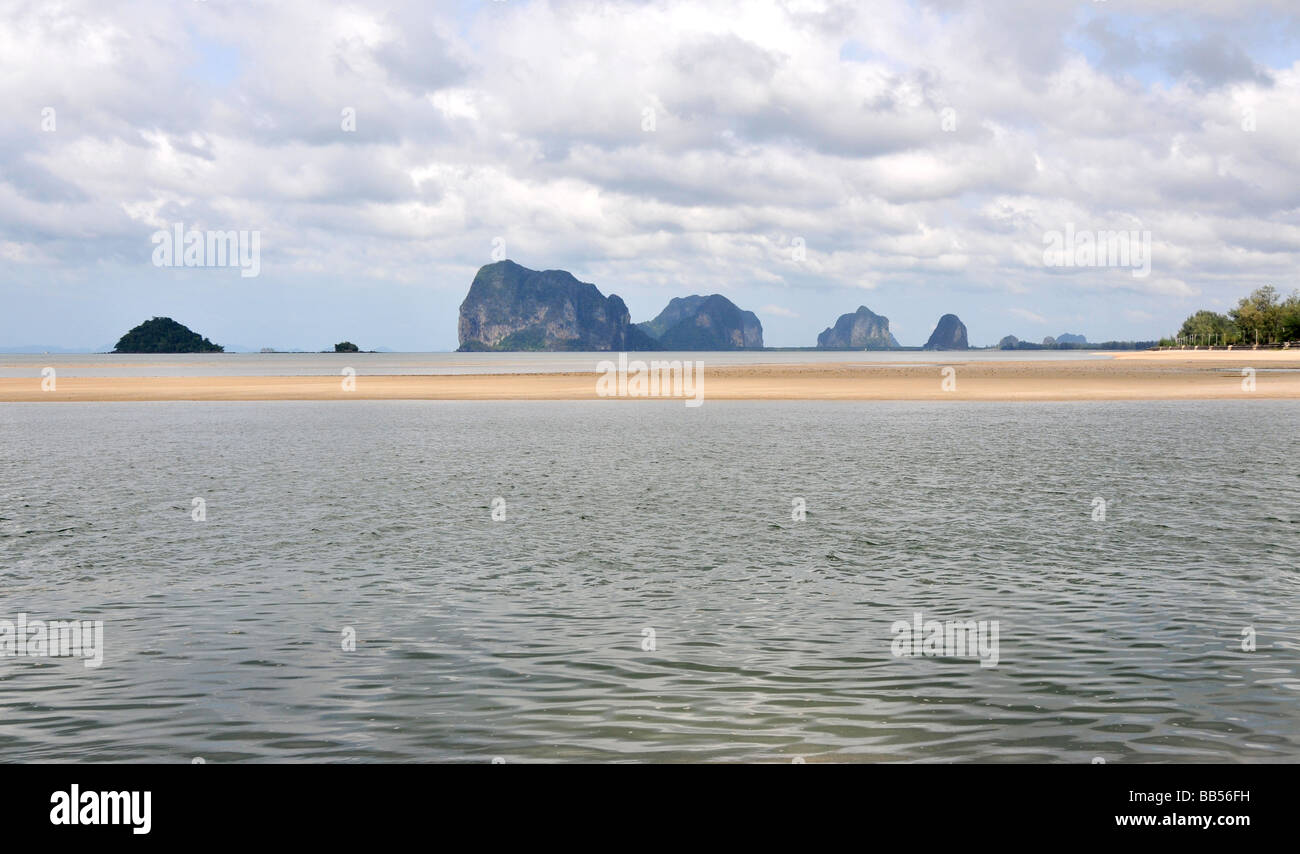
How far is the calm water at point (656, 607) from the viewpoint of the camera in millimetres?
11922

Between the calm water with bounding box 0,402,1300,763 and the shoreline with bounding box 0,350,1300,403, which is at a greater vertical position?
the shoreline with bounding box 0,350,1300,403

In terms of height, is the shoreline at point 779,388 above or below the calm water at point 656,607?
above

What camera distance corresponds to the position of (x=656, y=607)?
58.7 feet

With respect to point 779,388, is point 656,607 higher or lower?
lower

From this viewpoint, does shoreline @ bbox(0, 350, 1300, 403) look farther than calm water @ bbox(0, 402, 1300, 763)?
Yes

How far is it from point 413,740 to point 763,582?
9724mm

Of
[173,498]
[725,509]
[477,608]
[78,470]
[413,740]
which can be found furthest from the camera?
[78,470]

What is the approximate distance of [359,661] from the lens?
A: 1485 centimetres

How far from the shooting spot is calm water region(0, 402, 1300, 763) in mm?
11922

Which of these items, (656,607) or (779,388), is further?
(779,388)

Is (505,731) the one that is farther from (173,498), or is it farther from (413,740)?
(173,498)

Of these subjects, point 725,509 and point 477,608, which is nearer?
point 477,608

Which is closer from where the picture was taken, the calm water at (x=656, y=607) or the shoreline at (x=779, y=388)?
the calm water at (x=656, y=607)
